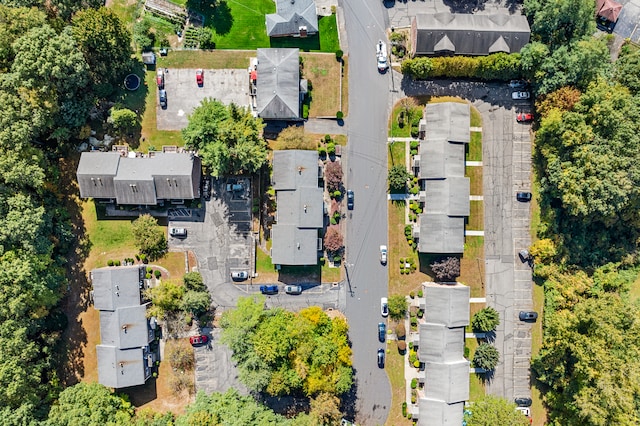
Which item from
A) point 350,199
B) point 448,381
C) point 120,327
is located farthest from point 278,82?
point 448,381

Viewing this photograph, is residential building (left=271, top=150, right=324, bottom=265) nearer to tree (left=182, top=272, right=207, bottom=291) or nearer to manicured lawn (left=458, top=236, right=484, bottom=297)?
tree (left=182, top=272, right=207, bottom=291)

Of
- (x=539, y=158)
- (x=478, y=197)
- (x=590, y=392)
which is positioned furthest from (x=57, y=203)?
(x=590, y=392)

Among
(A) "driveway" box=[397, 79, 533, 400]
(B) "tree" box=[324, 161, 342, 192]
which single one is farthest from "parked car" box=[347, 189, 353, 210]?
(A) "driveway" box=[397, 79, 533, 400]

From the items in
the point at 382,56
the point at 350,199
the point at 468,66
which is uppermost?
the point at 382,56

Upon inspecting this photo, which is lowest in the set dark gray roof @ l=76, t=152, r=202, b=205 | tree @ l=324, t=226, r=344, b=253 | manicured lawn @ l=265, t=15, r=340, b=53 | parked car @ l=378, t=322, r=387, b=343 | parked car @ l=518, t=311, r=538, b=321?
parked car @ l=378, t=322, r=387, b=343

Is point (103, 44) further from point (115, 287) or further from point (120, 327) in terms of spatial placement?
point (120, 327)

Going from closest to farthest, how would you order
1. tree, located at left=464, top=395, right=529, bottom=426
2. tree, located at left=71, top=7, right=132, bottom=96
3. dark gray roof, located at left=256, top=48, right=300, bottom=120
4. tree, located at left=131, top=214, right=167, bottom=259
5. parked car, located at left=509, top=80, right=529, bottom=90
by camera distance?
1. tree, located at left=71, top=7, right=132, bottom=96
2. tree, located at left=464, top=395, right=529, bottom=426
3. dark gray roof, located at left=256, top=48, right=300, bottom=120
4. tree, located at left=131, top=214, right=167, bottom=259
5. parked car, located at left=509, top=80, right=529, bottom=90
